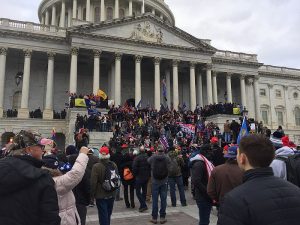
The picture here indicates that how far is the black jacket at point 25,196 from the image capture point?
316cm

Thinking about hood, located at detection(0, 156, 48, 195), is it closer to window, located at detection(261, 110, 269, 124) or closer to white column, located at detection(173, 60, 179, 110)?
white column, located at detection(173, 60, 179, 110)

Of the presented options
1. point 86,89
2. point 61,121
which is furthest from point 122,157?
point 86,89

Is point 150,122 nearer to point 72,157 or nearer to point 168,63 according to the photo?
point 168,63

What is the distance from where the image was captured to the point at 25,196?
10.5ft

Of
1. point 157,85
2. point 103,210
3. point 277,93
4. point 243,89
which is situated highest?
point 277,93

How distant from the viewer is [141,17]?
40.4 meters

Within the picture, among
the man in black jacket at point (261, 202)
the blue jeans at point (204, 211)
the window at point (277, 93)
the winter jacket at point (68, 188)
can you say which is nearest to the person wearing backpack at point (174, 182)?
the blue jeans at point (204, 211)

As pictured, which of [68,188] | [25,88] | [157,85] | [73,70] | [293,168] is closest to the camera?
[68,188]

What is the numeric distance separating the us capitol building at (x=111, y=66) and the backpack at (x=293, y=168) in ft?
93.0

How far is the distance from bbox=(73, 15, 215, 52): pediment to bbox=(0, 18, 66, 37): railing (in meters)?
4.67

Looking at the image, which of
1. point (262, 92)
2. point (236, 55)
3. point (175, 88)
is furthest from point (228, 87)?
point (262, 92)

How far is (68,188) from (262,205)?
2.73 meters

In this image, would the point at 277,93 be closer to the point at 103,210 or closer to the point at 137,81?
the point at 137,81

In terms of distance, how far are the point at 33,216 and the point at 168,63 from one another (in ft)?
131
